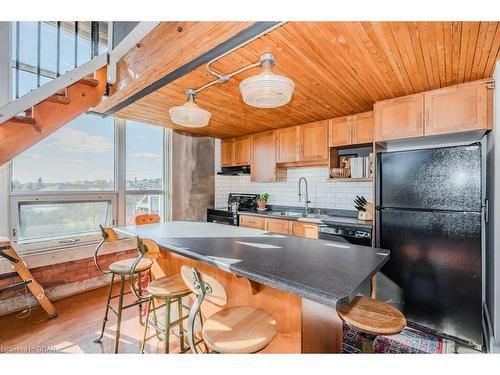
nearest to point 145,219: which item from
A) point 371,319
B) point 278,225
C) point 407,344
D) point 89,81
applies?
point 89,81

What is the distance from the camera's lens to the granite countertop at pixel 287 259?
3.23 feet

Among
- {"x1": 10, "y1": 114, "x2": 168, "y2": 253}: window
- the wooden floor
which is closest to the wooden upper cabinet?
{"x1": 10, "y1": 114, "x2": 168, "y2": 253}: window

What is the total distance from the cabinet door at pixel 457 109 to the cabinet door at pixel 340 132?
0.96 m

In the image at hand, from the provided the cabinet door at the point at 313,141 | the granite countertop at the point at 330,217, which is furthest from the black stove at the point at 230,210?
the cabinet door at the point at 313,141

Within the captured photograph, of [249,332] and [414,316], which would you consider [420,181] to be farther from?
[249,332]

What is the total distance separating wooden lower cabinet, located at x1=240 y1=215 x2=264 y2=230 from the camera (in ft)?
12.6

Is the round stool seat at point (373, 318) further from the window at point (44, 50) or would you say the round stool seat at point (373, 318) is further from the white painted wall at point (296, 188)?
the window at point (44, 50)

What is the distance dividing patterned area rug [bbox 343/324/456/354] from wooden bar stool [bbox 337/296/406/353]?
0.86 m

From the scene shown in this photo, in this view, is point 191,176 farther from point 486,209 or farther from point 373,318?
point 486,209

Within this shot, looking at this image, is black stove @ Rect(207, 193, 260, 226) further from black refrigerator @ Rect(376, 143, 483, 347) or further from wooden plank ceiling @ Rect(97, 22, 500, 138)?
black refrigerator @ Rect(376, 143, 483, 347)

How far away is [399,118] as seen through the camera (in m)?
2.57

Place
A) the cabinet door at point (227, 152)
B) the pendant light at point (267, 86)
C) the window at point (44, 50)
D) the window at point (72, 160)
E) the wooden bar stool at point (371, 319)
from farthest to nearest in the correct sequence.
→ the cabinet door at point (227, 152)
the window at point (72, 160)
the window at point (44, 50)
the pendant light at point (267, 86)
the wooden bar stool at point (371, 319)
